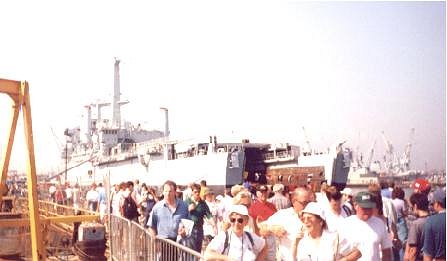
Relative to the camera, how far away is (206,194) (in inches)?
344

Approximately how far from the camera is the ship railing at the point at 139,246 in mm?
4891

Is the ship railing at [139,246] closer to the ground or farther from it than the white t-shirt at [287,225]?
closer to the ground

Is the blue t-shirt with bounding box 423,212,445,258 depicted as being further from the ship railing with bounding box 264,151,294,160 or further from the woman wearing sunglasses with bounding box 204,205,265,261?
the ship railing with bounding box 264,151,294,160

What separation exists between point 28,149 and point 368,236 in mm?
5045

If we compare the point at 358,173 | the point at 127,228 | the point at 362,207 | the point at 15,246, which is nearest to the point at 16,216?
the point at 15,246

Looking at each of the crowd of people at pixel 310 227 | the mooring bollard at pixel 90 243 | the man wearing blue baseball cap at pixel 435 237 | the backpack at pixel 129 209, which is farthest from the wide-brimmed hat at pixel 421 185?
the mooring bollard at pixel 90 243

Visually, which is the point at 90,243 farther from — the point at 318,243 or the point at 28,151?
the point at 318,243

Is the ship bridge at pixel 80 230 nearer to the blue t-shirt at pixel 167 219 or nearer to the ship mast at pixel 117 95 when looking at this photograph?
the blue t-shirt at pixel 167 219

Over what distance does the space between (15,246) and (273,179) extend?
17.9 meters

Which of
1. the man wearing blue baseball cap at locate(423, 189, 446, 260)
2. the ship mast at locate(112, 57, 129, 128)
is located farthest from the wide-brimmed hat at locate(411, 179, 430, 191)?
the ship mast at locate(112, 57, 129, 128)

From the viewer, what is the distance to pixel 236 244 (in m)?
3.73

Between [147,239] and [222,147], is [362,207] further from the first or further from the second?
[222,147]

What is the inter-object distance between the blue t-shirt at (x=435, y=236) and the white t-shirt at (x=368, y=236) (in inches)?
20.2

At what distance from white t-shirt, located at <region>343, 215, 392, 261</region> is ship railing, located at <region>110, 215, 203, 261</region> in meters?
1.43
